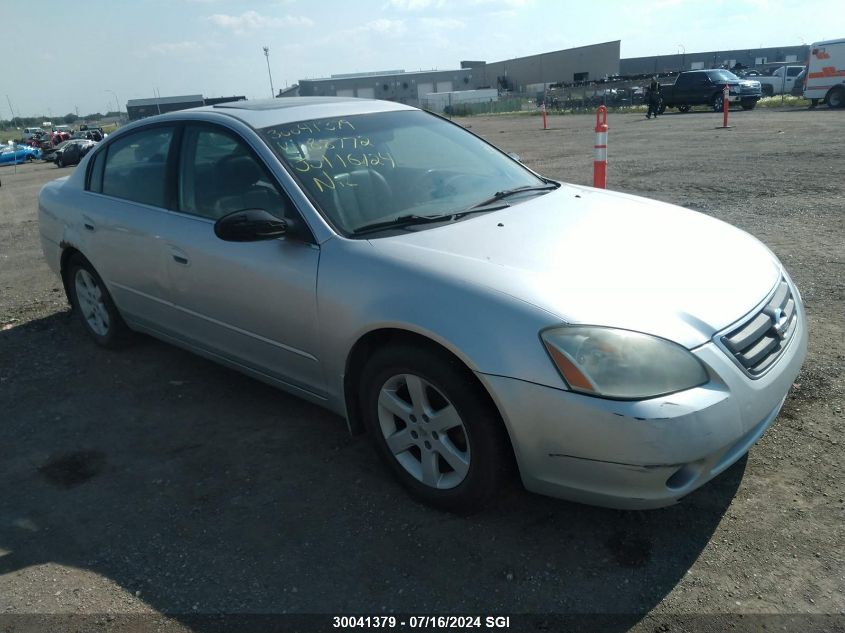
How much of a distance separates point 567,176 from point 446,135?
7.95 metres

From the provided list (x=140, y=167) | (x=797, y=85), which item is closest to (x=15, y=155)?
(x=140, y=167)

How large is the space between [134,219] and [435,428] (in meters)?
2.54

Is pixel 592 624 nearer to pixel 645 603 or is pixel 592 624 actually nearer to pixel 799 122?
pixel 645 603

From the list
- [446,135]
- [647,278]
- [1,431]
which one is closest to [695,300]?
[647,278]

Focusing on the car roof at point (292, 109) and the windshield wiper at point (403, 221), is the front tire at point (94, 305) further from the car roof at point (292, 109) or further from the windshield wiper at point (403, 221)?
the windshield wiper at point (403, 221)

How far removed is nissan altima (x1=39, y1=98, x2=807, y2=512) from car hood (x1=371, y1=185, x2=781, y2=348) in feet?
0.04

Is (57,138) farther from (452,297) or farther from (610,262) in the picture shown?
(610,262)

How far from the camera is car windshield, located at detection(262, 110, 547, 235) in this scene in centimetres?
329

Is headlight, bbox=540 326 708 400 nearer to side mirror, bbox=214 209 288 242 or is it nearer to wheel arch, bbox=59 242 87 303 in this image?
side mirror, bbox=214 209 288 242

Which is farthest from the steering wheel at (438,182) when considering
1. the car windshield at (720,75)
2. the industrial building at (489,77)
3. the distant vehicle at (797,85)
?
the industrial building at (489,77)

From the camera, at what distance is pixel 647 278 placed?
2.68 m

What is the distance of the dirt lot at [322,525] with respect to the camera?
2.43 meters

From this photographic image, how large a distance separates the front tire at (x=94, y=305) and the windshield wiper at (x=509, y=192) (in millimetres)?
2780

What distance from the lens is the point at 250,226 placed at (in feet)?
10.1
